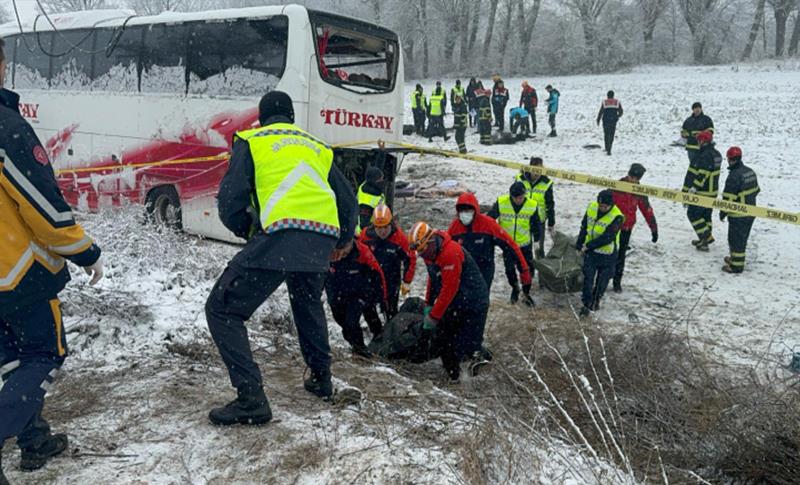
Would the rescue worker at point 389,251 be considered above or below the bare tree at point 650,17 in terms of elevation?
below

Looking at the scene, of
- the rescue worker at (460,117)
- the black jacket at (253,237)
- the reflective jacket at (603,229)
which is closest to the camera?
the black jacket at (253,237)

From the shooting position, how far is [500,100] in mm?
20703

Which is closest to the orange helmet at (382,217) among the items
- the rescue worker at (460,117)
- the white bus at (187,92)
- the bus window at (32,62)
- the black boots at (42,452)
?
the white bus at (187,92)

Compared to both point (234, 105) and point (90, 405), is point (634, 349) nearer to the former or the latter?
point (90, 405)

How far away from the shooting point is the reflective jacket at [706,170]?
9.27 meters

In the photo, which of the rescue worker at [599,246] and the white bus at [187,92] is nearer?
the rescue worker at [599,246]

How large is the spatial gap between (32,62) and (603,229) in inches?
386

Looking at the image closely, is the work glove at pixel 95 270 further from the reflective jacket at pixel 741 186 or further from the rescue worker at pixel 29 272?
the reflective jacket at pixel 741 186

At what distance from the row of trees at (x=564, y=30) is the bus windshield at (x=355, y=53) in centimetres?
2925

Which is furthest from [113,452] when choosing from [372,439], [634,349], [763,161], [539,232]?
[763,161]

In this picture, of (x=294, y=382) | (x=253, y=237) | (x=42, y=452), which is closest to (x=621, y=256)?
(x=294, y=382)

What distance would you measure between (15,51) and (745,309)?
1210cm

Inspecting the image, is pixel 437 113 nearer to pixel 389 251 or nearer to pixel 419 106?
pixel 419 106

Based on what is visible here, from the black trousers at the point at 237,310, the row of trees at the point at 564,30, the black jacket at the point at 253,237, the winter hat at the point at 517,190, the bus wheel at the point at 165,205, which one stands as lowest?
the bus wheel at the point at 165,205
